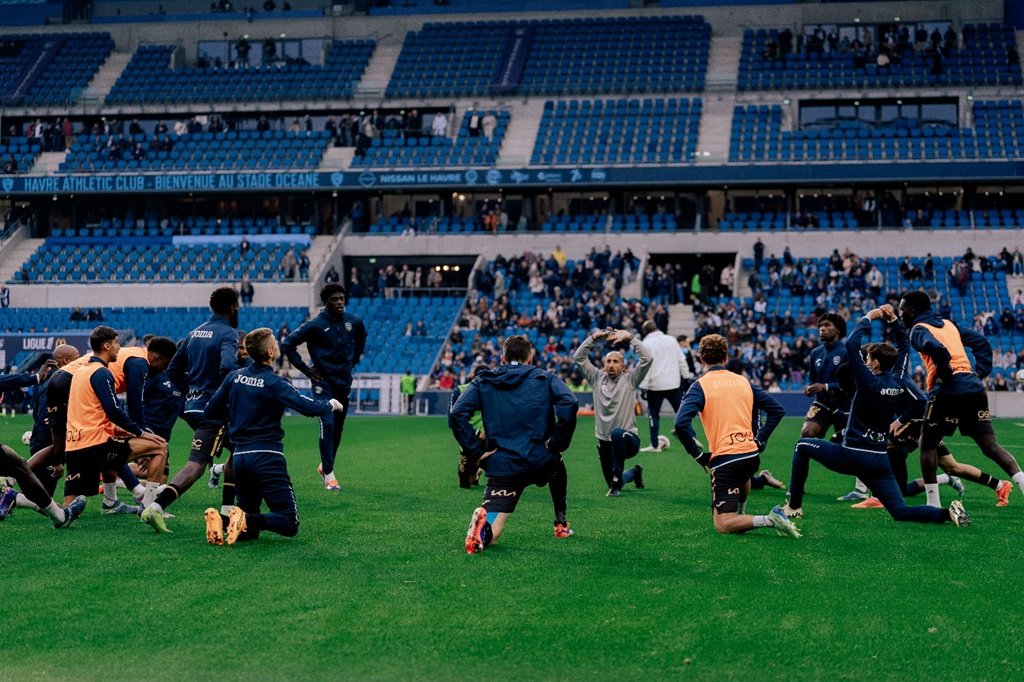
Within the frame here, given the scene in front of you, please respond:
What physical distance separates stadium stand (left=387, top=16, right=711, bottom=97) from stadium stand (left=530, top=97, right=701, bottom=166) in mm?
1151

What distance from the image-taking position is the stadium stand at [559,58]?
171 ft

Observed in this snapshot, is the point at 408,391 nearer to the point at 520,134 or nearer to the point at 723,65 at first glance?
the point at 520,134

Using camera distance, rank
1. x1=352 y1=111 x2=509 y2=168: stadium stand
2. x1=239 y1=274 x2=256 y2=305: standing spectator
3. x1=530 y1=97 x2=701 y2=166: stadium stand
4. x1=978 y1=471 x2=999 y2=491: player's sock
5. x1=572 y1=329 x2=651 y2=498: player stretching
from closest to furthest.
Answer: x1=978 y1=471 x2=999 y2=491: player's sock < x1=572 y1=329 x2=651 y2=498: player stretching < x1=239 y1=274 x2=256 y2=305: standing spectator < x1=530 y1=97 x2=701 y2=166: stadium stand < x1=352 y1=111 x2=509 y2=168: stadium stand

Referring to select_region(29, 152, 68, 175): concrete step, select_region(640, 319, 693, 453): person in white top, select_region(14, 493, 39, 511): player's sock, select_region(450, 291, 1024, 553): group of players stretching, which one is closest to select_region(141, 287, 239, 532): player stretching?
select_region(14, 493, 39, 511): player's sock

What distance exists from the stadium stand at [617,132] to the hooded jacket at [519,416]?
38.2 meters

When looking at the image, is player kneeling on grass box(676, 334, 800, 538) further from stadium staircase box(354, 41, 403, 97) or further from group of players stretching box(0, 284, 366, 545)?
stadium staircase box(354, 41, 403, 97)

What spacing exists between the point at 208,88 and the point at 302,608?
50.7 metres

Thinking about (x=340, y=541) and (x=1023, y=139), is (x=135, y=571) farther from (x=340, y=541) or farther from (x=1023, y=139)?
(x=1023, y=139)

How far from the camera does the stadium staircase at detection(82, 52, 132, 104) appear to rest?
5488 cm

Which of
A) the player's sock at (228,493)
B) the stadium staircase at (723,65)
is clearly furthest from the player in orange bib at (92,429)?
the stadium staircase at (723,65)

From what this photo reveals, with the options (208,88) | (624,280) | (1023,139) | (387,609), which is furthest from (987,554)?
(208,88)

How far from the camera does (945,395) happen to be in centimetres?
1190

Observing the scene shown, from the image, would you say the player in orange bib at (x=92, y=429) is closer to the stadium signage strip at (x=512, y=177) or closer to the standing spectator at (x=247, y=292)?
the standing spectator at (x=247, y=292)

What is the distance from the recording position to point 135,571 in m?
8.39
